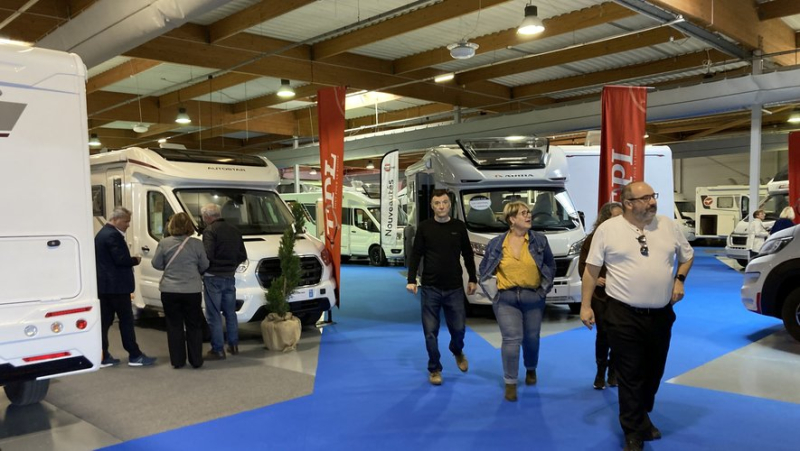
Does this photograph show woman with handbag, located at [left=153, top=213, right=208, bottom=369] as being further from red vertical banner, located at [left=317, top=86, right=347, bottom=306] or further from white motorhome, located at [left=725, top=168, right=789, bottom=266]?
white motorhome, located at [left=725, top=168, right=789, bottom=266]

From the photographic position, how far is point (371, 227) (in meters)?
17.0

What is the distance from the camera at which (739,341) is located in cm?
723

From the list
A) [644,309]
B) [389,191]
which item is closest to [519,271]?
[644,309]

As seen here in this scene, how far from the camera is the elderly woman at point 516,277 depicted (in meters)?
5.16

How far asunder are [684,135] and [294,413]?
2252 cm

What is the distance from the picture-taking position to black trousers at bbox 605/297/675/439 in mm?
3990

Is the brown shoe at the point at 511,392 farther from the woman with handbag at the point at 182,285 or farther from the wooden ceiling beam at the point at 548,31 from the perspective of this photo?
the wooden ceiling beam at the point at 548,31

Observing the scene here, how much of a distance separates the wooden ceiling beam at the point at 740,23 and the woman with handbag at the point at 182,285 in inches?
244

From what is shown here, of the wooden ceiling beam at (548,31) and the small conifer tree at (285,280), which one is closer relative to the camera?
the small conifer tree at (285,280)

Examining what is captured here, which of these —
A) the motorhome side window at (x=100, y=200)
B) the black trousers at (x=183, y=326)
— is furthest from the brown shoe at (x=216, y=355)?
the motorhome side window at (x=100, y=200)

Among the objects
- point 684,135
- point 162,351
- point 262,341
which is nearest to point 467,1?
point 262,341

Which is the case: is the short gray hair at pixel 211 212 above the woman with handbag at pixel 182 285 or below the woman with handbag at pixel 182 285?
above

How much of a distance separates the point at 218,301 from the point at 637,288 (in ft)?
14.6

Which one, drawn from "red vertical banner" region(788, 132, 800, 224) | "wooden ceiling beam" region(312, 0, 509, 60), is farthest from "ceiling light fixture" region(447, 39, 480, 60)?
"red vertical banner" region(788, 132, 800, 224)
